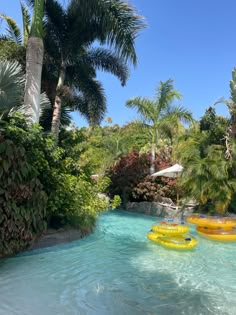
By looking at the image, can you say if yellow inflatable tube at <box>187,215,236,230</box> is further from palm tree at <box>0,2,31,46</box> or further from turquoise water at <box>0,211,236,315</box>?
palm tree at <box>0,2,31,46</box>

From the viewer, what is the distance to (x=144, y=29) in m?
10.6

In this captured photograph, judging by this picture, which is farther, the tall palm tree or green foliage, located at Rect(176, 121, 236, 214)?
green foliage, located at Rect(176, 121, 236, 214)

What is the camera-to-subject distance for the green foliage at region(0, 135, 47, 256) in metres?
5.66

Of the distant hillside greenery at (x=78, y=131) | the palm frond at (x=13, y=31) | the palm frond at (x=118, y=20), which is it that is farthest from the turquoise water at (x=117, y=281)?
the palm frond at (x=13, y=31)

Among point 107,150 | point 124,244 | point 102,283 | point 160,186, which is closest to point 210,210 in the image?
point 160,186

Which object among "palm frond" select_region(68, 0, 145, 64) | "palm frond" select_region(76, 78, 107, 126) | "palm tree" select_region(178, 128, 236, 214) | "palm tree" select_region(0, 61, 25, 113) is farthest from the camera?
"palm frond" select_region(76, 78, 107, 126)

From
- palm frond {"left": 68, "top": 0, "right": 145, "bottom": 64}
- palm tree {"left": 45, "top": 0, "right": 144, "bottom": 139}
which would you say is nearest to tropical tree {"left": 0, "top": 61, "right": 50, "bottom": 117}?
palm tree {"left": 45, "top": 0, "right": 144, "bottom": 139}

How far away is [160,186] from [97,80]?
6.83 metres

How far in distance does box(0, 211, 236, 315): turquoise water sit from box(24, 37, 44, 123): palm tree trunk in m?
4.00

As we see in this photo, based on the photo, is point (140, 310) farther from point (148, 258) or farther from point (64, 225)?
point (64, 225)

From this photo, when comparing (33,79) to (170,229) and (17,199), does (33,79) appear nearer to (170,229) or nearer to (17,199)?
(17,199)

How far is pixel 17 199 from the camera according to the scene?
6.02m

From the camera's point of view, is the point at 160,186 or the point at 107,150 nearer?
the point at 160,186

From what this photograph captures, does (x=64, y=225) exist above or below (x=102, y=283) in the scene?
above
